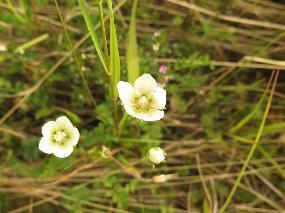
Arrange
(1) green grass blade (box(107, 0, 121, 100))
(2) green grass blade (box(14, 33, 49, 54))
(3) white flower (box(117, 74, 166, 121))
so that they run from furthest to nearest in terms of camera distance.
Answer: (2) green grass blade (box(14, 33, 49, 54)) < (3) white flower (box(117, 74, 166, 121)) < (1) green grass blade (box(107, 0, 121, 100))

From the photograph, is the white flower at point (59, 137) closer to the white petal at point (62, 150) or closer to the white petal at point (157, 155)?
the white petal at point (62, 150)

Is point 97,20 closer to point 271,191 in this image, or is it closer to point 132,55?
point 132,55

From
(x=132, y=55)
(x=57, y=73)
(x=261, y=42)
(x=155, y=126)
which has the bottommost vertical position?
(x=155, y=126)

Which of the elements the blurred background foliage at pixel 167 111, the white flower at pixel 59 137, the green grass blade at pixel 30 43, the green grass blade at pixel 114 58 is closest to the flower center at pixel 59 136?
the white flower at pixel 59 137

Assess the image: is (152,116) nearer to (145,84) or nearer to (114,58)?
(145,84)

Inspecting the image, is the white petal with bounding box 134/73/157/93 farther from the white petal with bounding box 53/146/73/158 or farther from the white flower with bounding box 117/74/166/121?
the white petal with bounding box 53/146/73/158

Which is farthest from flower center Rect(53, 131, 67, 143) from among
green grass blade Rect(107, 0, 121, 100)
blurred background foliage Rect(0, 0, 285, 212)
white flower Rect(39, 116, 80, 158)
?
green grass blade Rect(107, 0, 121, 100)

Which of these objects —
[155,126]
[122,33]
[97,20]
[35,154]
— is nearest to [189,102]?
[155,126]
